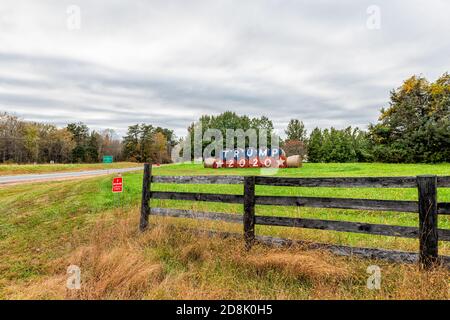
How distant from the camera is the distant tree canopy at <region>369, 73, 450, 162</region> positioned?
32625mm

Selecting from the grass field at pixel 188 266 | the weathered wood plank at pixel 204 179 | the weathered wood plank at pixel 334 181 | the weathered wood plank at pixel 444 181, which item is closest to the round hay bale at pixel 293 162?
the grass field at pixel 188 266

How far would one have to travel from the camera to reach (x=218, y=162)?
3566 centimetres

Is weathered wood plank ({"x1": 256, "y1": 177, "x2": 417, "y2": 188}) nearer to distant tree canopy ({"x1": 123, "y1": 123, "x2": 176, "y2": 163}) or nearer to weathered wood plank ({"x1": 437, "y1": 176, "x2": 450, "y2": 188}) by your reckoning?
weathered wood plank ({"x1": 437, "y1": 176, "x2": 450, "y2": 188})

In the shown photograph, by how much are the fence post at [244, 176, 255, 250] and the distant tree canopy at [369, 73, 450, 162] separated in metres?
34.5

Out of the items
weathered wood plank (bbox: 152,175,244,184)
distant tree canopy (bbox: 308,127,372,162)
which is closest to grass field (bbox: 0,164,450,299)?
weathered wood plank (bbox: 152,175,244,184)

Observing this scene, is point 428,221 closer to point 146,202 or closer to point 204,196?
point 204,196

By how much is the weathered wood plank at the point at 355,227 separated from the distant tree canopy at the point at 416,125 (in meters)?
34.1

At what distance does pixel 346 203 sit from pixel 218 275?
7.71 feet

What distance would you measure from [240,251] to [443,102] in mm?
39140

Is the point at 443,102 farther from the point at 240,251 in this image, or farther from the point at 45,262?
the point at 45,262

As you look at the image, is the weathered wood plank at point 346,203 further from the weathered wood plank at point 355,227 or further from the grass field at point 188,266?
the grass field at point 188,266

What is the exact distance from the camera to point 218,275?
4480 millimetres

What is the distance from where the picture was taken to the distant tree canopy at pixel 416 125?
32625 mm
